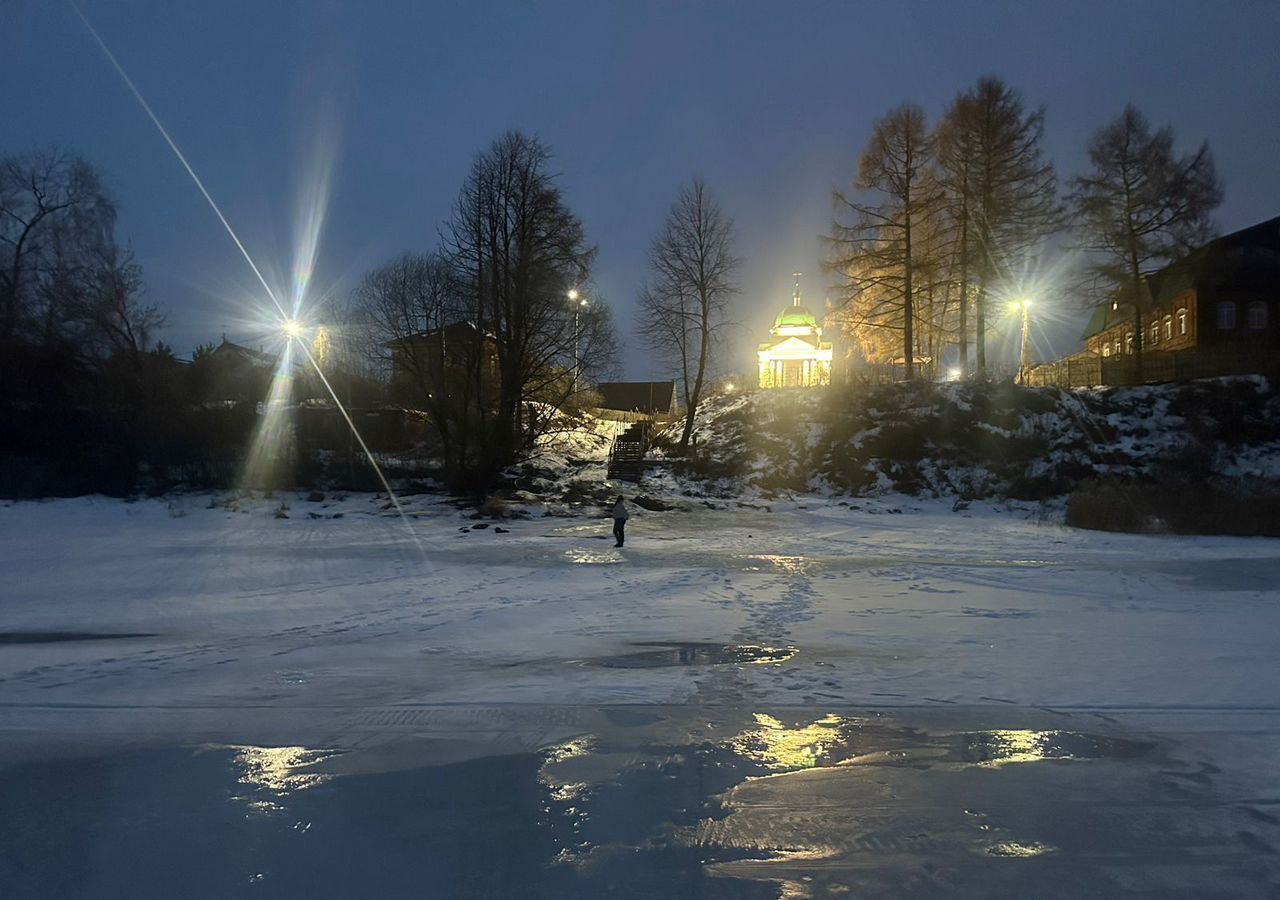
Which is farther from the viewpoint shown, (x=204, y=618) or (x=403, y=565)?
(x=403, y=565)

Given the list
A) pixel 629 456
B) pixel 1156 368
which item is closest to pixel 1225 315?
pixel 1156 368

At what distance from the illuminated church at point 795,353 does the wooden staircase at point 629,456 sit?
11756 millimetres

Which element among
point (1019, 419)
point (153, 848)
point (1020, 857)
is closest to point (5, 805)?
point (153, 848)

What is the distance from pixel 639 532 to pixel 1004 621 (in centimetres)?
1317

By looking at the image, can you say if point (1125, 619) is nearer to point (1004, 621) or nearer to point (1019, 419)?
point (1004, 621)

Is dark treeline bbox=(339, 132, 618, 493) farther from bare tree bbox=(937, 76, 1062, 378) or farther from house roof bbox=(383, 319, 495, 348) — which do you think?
bare tree bbox=(937, 76, 1062, 378)

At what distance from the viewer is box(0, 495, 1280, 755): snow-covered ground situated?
711 cm

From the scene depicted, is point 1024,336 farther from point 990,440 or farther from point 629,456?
point 629,456

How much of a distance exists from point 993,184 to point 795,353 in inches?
572

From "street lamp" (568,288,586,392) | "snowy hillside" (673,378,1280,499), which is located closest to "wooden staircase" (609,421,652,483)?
"snowy hillside" (673,378,1280,499)

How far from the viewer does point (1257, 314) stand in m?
40.3

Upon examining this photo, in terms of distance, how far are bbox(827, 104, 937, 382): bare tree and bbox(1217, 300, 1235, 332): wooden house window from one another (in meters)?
16.4

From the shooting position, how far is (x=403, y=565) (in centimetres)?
1603

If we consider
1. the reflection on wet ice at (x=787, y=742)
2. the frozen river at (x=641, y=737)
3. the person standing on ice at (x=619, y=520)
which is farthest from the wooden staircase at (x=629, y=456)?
the reflection on wet ice at (x=787, y=742)
